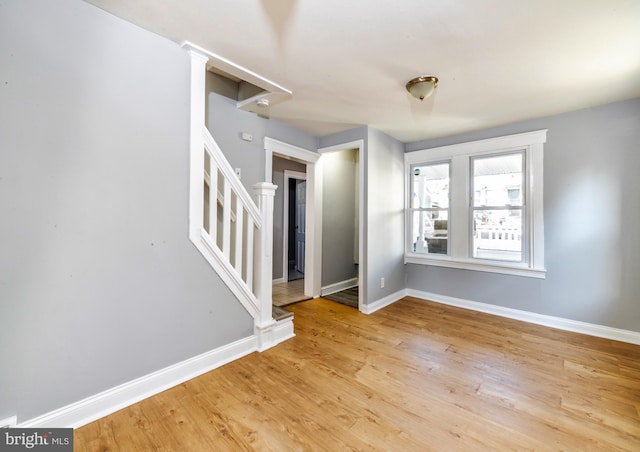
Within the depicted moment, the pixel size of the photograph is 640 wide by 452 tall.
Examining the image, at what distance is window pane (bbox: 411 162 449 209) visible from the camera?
3.83 meters

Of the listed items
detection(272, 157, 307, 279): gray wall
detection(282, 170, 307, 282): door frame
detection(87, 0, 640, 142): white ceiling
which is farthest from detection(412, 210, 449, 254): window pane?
detection(272, 157, 307, 279): gray wall

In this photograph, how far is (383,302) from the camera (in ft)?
11.9

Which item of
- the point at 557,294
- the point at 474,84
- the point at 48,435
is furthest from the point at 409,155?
the point at 48,435

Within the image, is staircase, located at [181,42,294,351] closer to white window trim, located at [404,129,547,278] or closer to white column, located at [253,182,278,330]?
white column, located at [253,182,278,330]

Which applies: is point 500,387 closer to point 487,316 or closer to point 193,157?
point 487,316

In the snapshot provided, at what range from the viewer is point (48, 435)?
138cm

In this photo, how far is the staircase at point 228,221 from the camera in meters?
1.95

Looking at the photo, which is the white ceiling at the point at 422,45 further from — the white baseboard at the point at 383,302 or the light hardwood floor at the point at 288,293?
the light hardwood floor at the point at 288,293

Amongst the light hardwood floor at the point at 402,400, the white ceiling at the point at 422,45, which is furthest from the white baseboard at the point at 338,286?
the white ceiling at the point at 422,45

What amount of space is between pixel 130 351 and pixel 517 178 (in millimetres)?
4253

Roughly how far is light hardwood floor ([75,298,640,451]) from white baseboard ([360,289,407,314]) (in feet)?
2.17

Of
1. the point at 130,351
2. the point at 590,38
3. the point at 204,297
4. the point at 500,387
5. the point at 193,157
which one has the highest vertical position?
the point at 590,38

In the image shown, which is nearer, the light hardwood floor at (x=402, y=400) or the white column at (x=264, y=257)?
the light hardwood floor at (x=402, y=400)

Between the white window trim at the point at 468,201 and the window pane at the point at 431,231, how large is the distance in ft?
0.33
